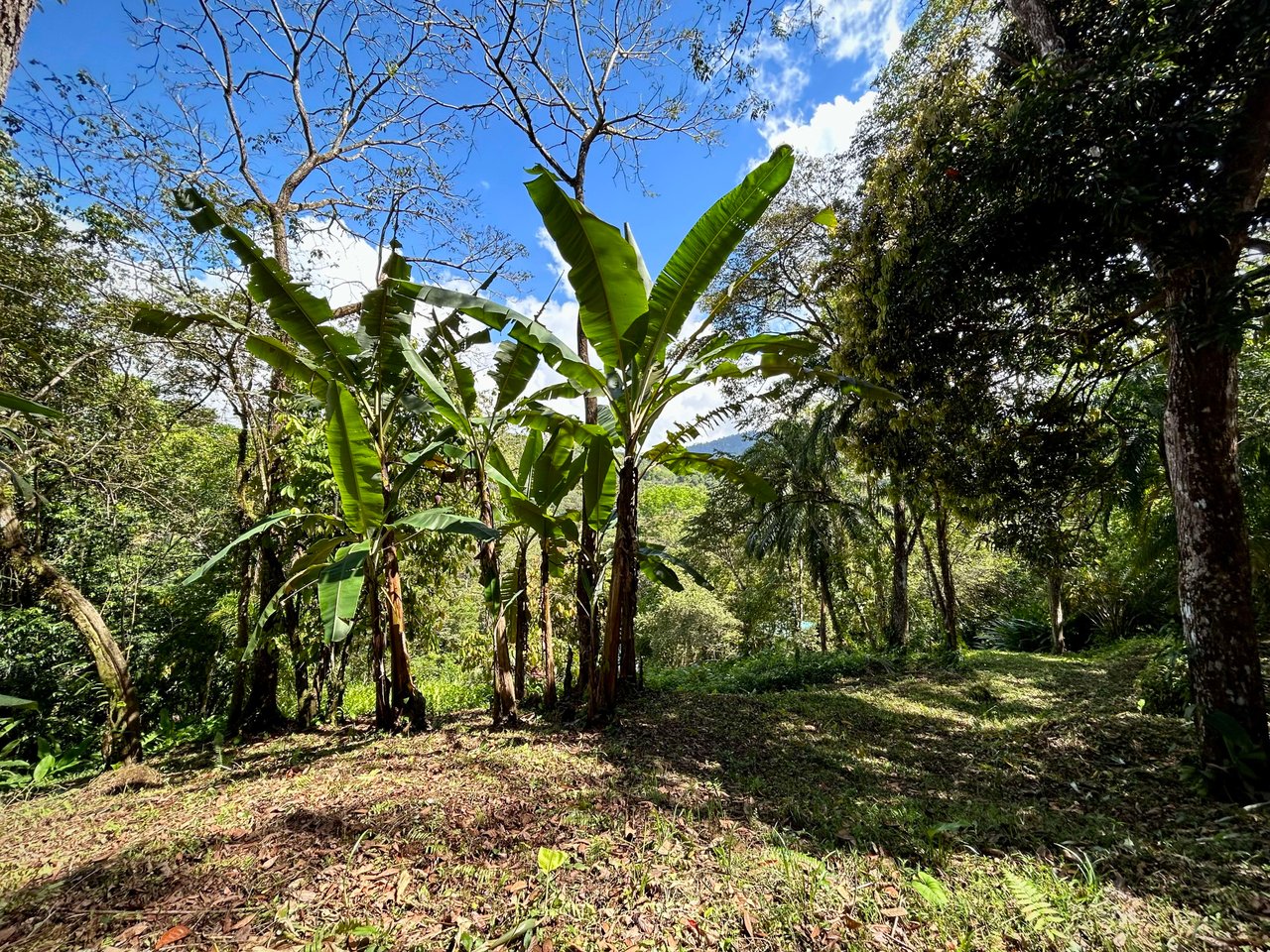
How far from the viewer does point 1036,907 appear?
6.20ft

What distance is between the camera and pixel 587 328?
12.9 ft

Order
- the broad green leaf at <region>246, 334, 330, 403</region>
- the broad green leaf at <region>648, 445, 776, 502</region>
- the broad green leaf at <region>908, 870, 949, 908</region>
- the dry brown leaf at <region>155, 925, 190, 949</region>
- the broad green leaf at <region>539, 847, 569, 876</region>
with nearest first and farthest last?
the dry brown leaf at <region>155, 925, 190, 949</region>
the broad green leaf at <region>908, 870, 949, 908</region>
the broad green leaf at <region>539, 847, 569, 876</region>
the broad green leaf at <region>246, 334, 330, 403</region>
the broad green leaf at <region>648, 445, 776, 502</region>

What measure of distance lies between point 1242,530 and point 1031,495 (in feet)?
7.63

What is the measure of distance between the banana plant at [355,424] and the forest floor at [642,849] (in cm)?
106

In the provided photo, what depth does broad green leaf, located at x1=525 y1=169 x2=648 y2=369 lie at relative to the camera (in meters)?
3.36

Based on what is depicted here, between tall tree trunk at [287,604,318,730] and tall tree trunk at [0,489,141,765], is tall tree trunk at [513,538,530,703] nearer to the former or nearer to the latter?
tall tree trunk at [287,604,318,730]

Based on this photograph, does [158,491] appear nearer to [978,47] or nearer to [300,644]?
[300,644]

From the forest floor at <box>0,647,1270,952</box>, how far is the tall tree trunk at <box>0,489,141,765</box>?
1.24 feet

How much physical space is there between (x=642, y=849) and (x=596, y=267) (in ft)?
11.5

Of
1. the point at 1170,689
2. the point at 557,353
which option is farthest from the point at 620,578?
the point at 1170,689

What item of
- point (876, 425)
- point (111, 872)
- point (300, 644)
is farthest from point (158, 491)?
point (876, 425)

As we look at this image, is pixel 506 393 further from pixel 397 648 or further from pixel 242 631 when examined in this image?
pixel 242 631

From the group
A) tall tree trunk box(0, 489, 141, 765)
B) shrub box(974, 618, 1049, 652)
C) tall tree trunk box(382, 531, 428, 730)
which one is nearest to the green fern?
tall tree trunk box(382, 531, 428, 730)

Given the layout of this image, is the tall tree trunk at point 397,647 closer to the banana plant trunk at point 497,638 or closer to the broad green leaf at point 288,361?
the banana plant trunk at point 497,638
